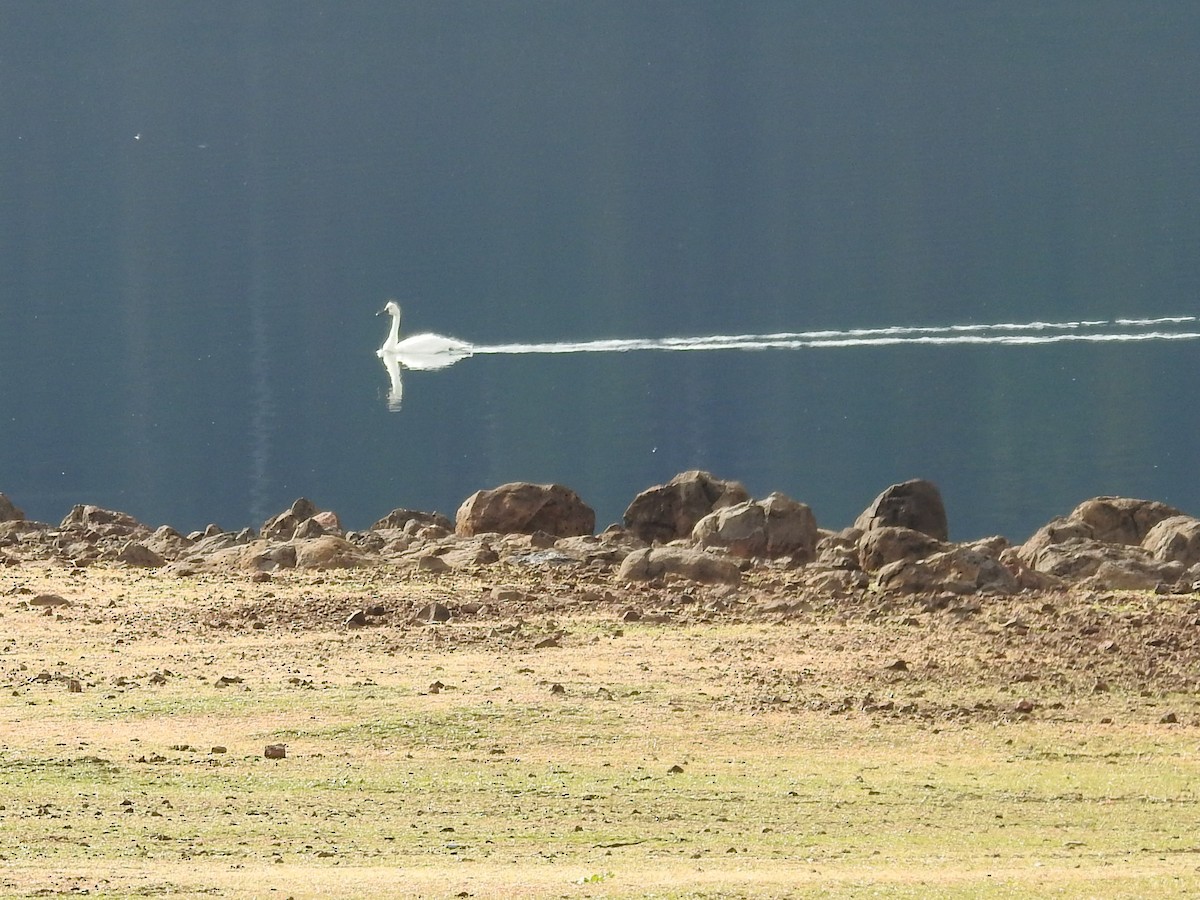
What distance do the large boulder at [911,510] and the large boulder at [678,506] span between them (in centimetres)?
147

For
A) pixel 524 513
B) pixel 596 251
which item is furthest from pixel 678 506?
pixel 596 251

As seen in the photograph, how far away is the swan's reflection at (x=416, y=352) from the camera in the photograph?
170ft

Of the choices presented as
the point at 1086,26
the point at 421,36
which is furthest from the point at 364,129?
the point at 1086,26

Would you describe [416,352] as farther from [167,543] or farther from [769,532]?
[769,532]

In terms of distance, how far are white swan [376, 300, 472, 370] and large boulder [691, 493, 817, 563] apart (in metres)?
30.1

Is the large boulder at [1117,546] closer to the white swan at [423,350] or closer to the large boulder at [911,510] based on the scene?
the large boulder at [911,510]

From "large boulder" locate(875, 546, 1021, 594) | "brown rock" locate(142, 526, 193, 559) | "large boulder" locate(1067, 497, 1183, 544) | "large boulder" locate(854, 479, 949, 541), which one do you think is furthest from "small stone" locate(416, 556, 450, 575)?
"large boulder" locate(1067, 497, 1183, 544)

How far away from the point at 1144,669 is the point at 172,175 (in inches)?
3955

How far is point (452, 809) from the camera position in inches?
461

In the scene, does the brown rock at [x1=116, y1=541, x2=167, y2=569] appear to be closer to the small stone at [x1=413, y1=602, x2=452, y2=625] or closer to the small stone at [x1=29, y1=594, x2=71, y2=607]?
the small stone at [x1=29, y1=594, x2=71, y2=607]

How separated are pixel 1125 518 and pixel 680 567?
5239 mm

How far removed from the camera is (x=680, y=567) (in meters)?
20.4

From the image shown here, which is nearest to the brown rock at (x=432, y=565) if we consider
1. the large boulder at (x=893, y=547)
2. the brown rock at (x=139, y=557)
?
the brown rock at (x=139, y=557)

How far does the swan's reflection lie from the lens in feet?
170
